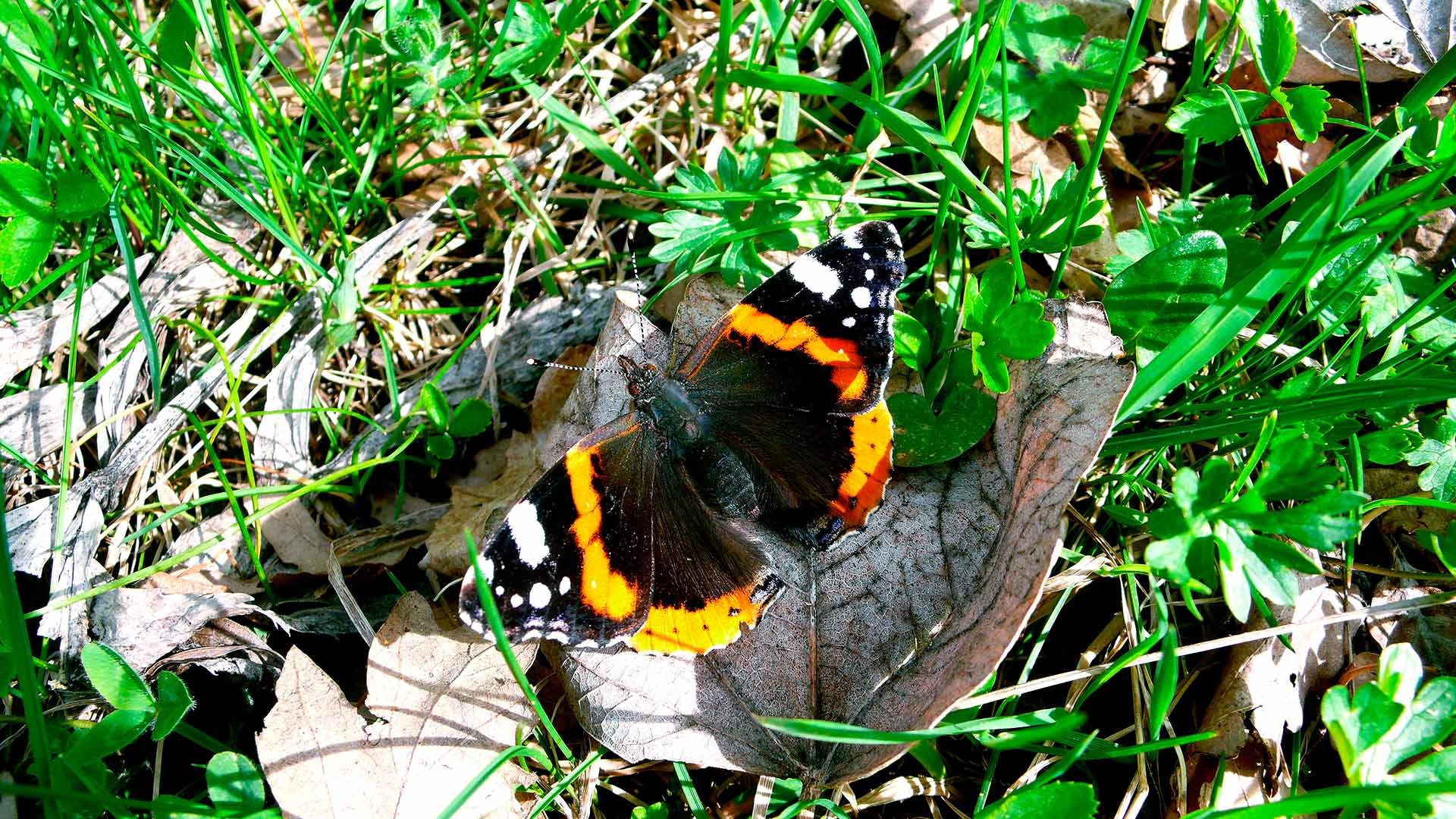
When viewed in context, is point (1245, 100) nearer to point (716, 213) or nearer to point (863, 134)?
point (863, 134)

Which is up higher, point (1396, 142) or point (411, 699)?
point (1396, 142)

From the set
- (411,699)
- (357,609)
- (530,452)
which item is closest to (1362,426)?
(530,452)

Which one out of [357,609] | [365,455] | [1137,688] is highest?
[365,455]

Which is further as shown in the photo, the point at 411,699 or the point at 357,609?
the point at 357,609

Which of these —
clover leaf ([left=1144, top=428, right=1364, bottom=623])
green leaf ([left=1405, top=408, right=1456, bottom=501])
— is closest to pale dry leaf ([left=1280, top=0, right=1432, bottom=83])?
green leaf ([left=1405, top=408, right=1456, bottom=501])

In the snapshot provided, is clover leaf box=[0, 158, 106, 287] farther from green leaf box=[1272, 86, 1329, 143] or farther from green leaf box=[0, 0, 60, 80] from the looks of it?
green leaf box=[1272, 86, 1329, 143]

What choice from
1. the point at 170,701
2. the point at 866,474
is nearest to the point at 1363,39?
the point at 866,474

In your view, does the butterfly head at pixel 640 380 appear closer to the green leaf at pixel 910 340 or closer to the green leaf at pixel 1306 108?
the green leaf at pixel 910 340
